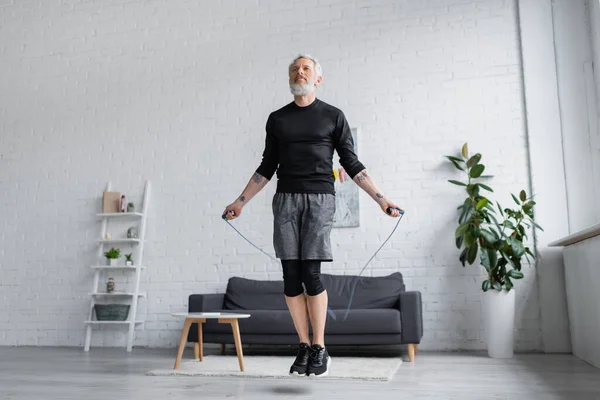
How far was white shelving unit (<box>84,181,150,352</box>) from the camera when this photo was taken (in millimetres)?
5500

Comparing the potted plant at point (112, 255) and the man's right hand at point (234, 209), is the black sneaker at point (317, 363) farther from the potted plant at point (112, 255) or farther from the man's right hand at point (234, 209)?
the potted plant at point (112, 255)

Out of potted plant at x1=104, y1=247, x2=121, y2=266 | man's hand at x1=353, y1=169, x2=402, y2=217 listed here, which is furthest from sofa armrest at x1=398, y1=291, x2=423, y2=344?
potted plant at x1=104, y1=247, x2=121, y2=266

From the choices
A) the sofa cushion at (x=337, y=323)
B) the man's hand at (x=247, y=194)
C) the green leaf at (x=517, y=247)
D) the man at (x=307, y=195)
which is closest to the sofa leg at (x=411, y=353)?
the sofa cushion at (x=337, y=323)

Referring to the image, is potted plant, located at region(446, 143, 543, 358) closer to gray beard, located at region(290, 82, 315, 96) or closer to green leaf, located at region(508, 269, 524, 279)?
green leaf, located at region(508, 269, 524, 279)

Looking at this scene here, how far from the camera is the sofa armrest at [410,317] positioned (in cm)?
433

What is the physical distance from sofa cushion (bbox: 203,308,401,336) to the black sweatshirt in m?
1.76

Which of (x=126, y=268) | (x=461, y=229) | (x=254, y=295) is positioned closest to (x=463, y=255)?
(x=461, y=229)

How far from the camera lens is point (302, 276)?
2.89 meters

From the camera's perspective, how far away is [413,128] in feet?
17.3

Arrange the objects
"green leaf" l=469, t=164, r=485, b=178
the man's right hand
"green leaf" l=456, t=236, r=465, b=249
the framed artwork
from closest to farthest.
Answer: the man's right hand → "green leaf" l=456, t=236, r=465, b=249 → "green leaf" l=469, t=164, r=485, b=178 → the framed artwork

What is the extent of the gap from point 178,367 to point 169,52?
345 centimetres

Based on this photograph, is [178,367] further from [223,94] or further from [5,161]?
[5,161]

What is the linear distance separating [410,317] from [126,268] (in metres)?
2.82

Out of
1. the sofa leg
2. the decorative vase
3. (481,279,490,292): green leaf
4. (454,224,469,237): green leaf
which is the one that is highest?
(454,224,469,237): green leaf
